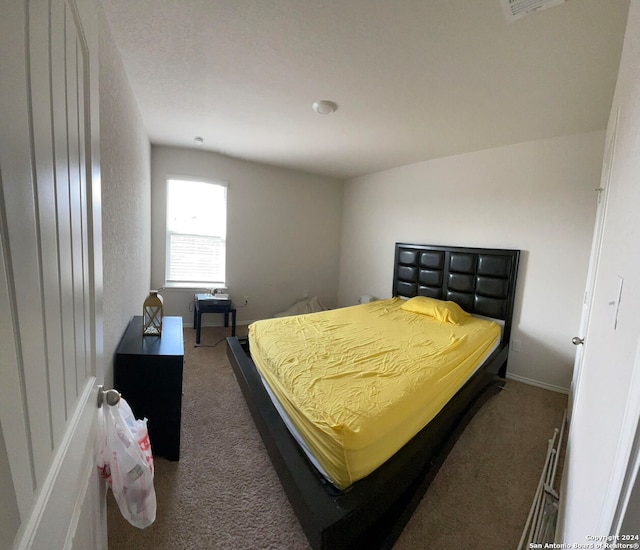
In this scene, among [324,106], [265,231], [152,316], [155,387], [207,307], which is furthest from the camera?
[265,231]

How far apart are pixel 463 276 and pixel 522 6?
2513 millimetres

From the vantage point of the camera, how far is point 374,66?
5.84 feet

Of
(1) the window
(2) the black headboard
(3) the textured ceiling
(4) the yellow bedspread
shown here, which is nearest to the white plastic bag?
(4) the yellow bedspread

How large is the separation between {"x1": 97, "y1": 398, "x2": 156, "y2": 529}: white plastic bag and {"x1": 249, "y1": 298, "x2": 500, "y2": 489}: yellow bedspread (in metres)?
0.71

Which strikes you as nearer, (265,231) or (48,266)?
(48,266)

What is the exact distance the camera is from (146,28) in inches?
61.7

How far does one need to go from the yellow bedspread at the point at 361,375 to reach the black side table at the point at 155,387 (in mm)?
604

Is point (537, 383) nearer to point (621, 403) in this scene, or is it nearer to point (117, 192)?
point (621, 403)

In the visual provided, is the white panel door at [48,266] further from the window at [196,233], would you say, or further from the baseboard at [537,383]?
the baseboard at [537,383]

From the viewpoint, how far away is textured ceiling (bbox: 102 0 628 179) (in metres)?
1.41

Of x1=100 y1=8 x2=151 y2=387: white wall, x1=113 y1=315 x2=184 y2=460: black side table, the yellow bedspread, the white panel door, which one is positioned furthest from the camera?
x1=113 y1=315 x2=184 y2=460: black side table

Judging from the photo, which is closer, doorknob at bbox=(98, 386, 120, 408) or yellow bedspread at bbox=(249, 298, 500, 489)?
doorknob at bbox=(98, 386, 120, 408)

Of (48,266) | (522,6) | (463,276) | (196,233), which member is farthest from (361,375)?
(196,233)

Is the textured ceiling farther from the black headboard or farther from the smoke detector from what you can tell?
the black headboard
